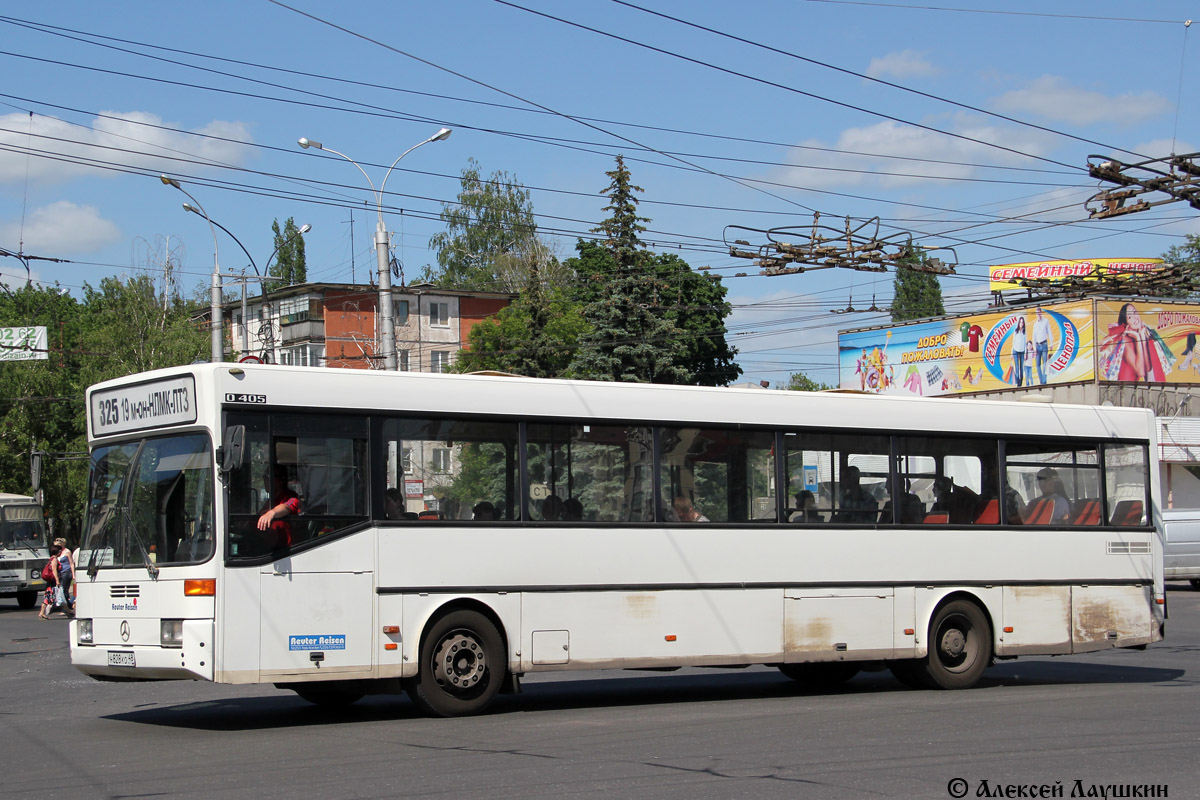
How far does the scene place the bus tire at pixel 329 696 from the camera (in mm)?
11613

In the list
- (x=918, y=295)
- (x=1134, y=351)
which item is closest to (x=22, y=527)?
(x=1134, y=351)

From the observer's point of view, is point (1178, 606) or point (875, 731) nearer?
point (875, 731)

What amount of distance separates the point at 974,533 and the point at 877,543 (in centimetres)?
130

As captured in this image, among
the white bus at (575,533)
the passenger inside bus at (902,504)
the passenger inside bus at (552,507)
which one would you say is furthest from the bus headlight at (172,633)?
the passenger inside bus at (902,504)

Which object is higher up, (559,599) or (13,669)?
(559,599)

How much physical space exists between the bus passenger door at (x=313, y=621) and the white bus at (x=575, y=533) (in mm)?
18

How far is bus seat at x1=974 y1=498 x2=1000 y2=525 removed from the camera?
1442 centimetres

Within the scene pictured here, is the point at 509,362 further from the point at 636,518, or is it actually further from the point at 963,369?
the point at 636,518

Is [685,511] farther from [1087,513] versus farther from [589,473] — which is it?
[1087,513]

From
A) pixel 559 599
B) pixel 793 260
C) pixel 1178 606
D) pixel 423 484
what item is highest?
pixel 793 260

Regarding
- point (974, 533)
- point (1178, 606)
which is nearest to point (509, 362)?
point (1178, 606)

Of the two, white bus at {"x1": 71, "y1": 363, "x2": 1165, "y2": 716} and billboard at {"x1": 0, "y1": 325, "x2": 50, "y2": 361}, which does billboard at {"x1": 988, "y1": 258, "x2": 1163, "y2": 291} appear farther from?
white bus at {"x1": 71, "y1": 363, "x2": 1165, "y2": 716}

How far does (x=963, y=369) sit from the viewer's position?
56.5 meters

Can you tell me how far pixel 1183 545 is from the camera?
34.4 metres
